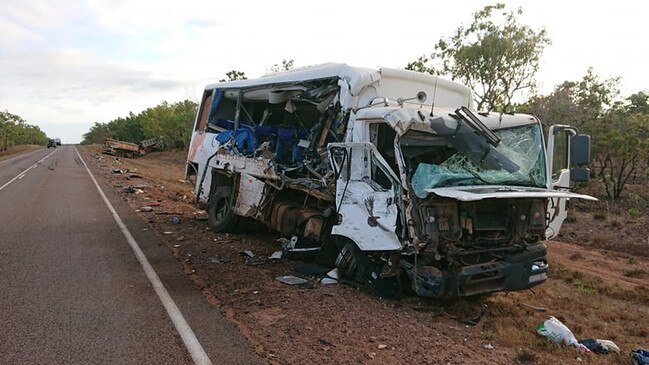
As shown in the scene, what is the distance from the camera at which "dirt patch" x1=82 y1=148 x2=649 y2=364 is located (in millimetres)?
4379

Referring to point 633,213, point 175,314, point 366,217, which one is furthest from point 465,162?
point 633,213

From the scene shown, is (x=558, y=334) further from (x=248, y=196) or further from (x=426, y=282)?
(x=248, y=196)

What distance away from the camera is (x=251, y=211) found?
860 cm

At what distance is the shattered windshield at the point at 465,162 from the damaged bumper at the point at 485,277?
861 millimetres

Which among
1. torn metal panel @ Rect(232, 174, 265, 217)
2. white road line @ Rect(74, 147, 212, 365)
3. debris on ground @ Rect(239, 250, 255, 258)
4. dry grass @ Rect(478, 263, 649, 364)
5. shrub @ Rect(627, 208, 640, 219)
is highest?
torn metal panel @ Rect(232, 174, 265, 217)

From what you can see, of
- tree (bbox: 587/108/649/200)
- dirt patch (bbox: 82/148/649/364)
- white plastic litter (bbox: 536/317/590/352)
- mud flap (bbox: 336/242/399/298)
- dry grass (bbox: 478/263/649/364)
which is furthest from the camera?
tree (bbox: 587/108/649/200)

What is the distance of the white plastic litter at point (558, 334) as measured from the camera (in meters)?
4.72

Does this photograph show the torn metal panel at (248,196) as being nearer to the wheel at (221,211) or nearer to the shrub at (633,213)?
the wheel at (221,211)

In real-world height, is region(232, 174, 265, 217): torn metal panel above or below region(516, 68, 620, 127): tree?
below

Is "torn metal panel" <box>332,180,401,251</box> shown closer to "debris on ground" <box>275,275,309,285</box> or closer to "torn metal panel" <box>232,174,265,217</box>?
"debris on ground" <box>275,275,309,285</box>

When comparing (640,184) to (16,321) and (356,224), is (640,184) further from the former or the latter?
(16,321)

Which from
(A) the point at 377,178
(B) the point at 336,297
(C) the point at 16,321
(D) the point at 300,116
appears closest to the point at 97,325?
(C) the point at 16,321

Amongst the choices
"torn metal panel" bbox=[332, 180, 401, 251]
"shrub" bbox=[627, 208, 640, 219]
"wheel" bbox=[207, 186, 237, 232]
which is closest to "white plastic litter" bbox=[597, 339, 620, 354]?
"torn metal panel" bbox=[332, 180, 401, 251]

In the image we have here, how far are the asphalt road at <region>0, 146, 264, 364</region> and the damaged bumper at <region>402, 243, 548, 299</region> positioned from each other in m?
2.06
